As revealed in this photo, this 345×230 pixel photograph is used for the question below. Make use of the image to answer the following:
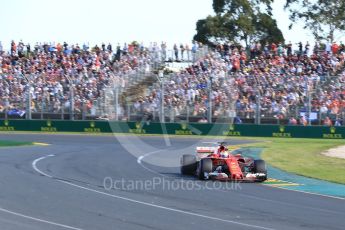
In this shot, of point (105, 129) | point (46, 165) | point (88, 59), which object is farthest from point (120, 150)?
point (88, 59)

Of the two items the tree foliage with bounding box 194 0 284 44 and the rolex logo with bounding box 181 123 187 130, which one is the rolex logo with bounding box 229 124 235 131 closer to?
the rolex logo with bounding box 181 123 187 130

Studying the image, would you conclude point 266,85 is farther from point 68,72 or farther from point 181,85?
point 68,72

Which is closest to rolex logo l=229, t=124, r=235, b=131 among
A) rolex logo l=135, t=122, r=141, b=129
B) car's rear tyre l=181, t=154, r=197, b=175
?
rolex logo l=135, t=122, r=141, b=129

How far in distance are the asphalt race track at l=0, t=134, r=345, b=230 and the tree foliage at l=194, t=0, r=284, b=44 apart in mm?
37241

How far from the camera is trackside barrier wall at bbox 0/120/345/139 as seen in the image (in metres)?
36.2

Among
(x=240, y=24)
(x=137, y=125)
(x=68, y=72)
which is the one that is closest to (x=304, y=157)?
(x=137, y=125)

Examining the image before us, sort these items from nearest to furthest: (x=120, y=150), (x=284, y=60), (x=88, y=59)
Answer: (x=120, y=150) < (x=284, y=60) < (x=88, y=59)

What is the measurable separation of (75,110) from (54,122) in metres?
1.82

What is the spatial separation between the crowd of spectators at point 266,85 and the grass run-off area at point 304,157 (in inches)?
57.1

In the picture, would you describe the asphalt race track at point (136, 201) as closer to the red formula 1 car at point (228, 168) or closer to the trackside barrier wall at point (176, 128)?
the red formula 1 car at point (228, 168)

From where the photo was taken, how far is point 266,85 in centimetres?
3522

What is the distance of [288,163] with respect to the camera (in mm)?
24828

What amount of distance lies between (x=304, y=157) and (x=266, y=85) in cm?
864

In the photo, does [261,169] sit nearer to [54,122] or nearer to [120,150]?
[120,150]
